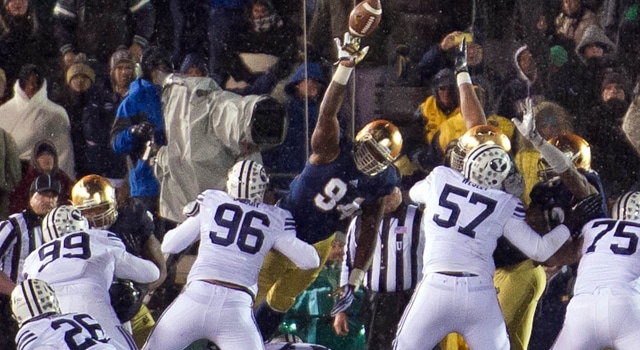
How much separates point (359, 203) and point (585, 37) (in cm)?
239

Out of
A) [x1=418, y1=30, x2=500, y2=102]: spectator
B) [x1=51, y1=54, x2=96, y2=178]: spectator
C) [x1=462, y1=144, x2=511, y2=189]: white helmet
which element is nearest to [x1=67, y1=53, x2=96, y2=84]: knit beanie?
[x1=51, y1=54, x2=96, y2=178]: spectator

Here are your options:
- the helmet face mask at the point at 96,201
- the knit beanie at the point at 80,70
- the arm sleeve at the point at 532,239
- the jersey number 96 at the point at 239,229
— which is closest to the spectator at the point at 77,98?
the knit beanie at the point at 80,70

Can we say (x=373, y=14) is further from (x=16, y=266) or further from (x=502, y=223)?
(x=16, y=266)

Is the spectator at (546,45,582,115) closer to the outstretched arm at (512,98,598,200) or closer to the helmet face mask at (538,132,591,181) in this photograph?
the helmet face mask at (538,132,591,181)

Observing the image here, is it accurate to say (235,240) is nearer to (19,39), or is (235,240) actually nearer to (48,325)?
(48,325)

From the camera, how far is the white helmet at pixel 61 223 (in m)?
11.8

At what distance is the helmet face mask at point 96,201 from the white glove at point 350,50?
5.74ft

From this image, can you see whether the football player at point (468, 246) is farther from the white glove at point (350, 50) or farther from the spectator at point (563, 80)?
the spectator at point (563, 80)

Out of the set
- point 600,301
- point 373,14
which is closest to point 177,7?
point 373,14

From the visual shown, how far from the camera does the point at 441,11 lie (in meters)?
13.6

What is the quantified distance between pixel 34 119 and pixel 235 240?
244 cm

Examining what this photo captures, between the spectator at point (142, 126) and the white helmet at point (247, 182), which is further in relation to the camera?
the spectator at point (142, 126)

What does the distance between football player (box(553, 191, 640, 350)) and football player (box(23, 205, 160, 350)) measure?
8.55ft

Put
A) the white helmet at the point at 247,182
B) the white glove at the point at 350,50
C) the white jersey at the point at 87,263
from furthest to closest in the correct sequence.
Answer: the white glove at the point at 350,50 < the white helmet at the point at 247,182 < the white jersey at the point at 87,263
